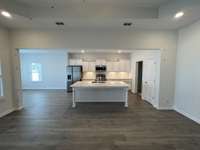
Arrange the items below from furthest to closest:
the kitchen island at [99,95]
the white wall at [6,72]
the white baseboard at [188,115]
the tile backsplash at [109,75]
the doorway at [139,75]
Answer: the tile backsplash at [109,75] < the doorway at [139,75] < the kitchen island at [99,95] < the white wall at [6,72] < the white baseboard at [188,115]

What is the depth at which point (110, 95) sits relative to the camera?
19.1ft

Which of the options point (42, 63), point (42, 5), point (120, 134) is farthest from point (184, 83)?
point (42, 63)

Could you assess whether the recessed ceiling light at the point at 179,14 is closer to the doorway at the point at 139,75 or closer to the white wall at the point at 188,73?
the white wall at the point at 188,73

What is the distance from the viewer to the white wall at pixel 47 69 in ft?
30.8

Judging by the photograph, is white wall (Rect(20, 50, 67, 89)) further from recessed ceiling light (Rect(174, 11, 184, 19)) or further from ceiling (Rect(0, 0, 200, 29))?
recessed ceiling light (Rect(174, 11, 184, 19))

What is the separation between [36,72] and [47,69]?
0.84 metres

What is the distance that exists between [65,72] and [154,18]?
23.5ft

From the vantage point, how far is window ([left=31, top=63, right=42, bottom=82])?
950 centimetres

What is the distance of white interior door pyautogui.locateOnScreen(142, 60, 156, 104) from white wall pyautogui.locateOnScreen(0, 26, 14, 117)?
17.3ft

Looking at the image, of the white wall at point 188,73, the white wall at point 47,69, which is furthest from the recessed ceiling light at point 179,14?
the white wall at point 47,69

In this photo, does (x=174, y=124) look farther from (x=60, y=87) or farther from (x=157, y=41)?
(x=60, y=87)

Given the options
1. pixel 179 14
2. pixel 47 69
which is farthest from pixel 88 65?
pixel 179 14

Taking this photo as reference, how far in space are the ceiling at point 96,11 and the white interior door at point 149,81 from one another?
2.05 meters

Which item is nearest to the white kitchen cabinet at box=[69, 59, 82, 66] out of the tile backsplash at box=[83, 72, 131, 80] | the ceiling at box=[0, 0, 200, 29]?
the tile backsplash at box=[83, 72, 131, 80]
